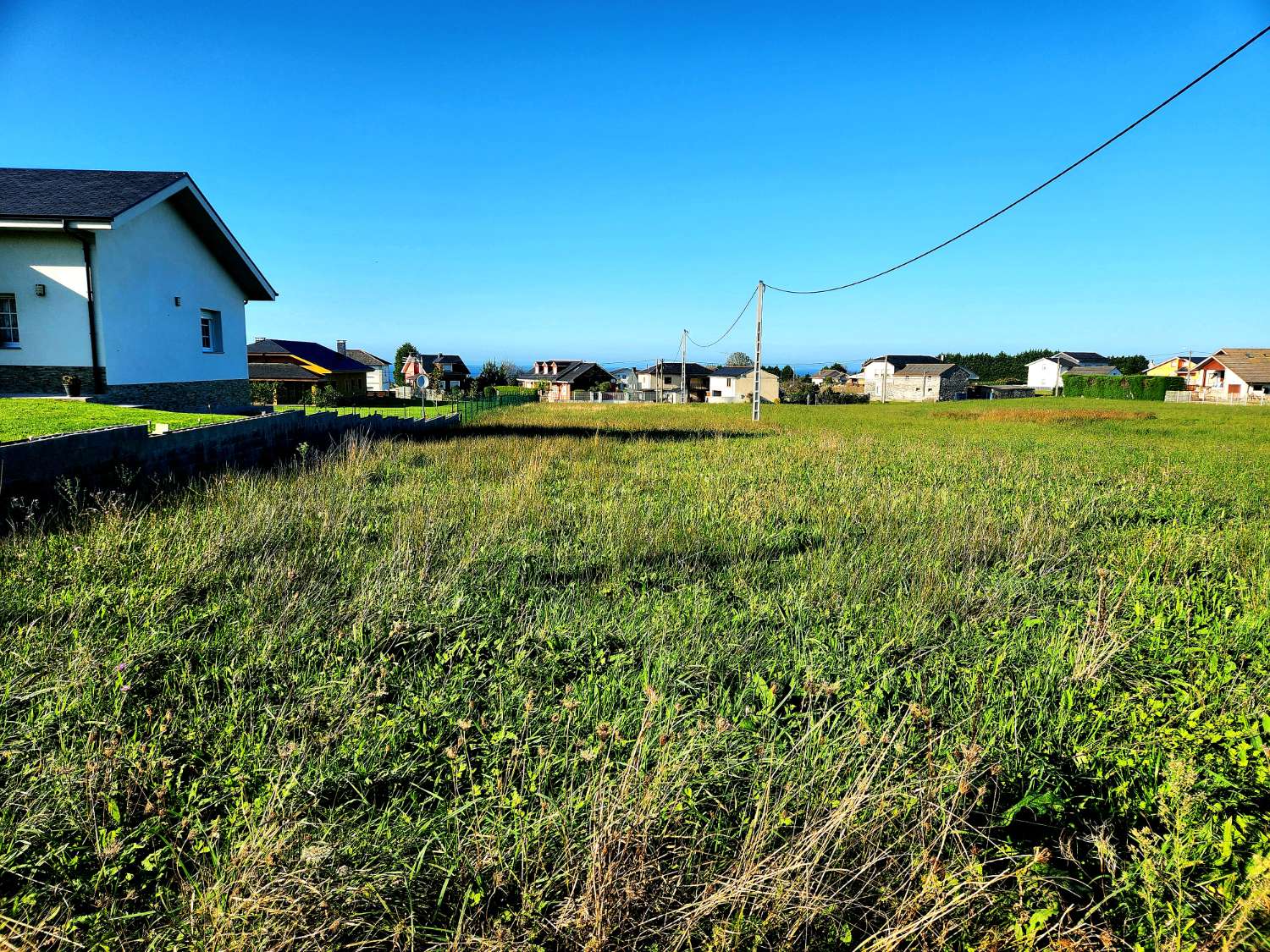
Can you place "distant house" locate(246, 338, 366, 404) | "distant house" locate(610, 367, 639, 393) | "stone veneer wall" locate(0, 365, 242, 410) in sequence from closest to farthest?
"stone veneer wall" locate(0, 365, 242, 410) < "distant house" locate(246, 338, 366, 404) < "distant house" locate(610, 367, 639, 393)

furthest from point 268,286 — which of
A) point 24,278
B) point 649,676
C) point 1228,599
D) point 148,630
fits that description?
point 1228,599

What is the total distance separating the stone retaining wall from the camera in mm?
5543

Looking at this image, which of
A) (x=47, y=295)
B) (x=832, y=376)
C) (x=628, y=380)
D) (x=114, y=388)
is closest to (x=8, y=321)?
(x=47, y=295)

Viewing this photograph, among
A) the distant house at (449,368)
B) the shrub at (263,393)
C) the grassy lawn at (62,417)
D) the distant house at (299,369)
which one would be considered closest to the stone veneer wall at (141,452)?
the grassy lawn at (62,417)

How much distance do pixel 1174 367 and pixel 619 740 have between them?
116368mm

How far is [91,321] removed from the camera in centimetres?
1366

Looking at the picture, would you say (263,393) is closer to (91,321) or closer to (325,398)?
(325,398)

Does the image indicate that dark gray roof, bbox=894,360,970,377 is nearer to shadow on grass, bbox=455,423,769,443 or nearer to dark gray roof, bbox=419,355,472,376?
dark gray roof, bbox=419,355,472,376

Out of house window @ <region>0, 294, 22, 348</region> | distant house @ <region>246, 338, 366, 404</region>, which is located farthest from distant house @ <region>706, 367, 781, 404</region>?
house window @ <region>0, 294, 22, 348</region>

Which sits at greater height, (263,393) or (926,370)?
(926,370)

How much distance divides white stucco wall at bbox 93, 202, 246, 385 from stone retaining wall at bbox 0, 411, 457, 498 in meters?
5.45

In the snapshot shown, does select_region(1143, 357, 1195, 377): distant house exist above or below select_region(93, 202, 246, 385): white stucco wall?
above

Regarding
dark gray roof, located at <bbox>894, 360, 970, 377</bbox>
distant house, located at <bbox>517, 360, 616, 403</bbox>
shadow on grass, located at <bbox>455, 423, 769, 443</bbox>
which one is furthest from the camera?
dark gray roof, located at <bbox>894, 360, 970, 377</bbox>

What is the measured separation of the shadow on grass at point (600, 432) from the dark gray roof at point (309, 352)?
3004 cm
